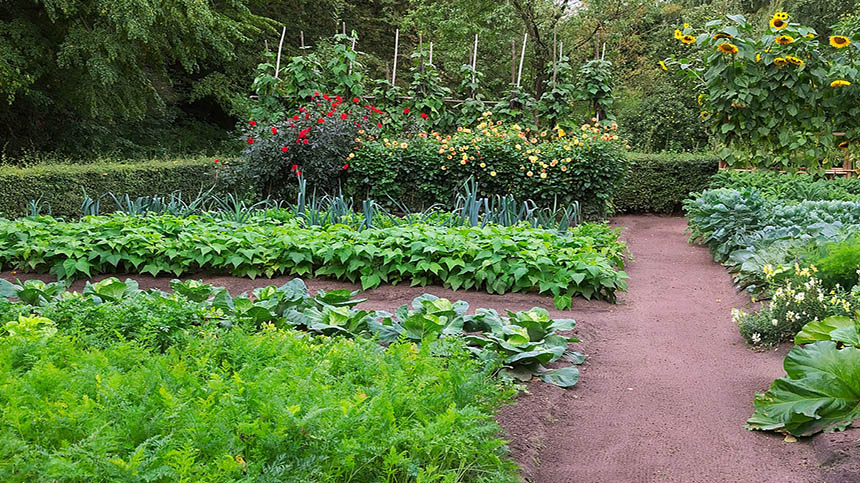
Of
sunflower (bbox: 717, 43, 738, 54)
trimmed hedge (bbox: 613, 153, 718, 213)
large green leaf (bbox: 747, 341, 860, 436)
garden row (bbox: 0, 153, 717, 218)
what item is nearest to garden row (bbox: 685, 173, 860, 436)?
large green leaf (bbox: 747, 341, 860, 436)

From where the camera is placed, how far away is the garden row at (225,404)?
6.89ft

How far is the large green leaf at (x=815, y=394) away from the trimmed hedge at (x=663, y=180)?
404 inches

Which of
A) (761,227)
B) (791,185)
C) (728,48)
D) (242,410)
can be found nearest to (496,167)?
(761,227)

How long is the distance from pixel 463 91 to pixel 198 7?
17.9ft

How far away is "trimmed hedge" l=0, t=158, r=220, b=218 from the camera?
8.81 meters

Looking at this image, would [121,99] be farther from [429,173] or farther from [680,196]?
[680,196]

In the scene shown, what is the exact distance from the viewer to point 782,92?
1080 centimetres

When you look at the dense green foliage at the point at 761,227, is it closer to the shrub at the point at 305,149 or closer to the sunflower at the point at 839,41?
the sunflower at the point at 839,41

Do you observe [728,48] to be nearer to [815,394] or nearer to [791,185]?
[791,185]

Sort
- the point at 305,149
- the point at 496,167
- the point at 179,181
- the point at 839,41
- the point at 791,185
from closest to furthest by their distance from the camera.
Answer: the point at 791,185 → the point at 496,167 → the point at 305,149 → the point at 839,41 → the point at 179,181

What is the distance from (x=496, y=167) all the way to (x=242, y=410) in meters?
8.08

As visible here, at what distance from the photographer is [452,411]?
99.2 inches

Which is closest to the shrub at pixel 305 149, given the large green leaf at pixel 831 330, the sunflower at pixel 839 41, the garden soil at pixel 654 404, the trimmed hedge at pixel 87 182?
the trimmed hedge at pixel 87 182

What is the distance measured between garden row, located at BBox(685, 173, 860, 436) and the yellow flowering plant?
0.79 metres
